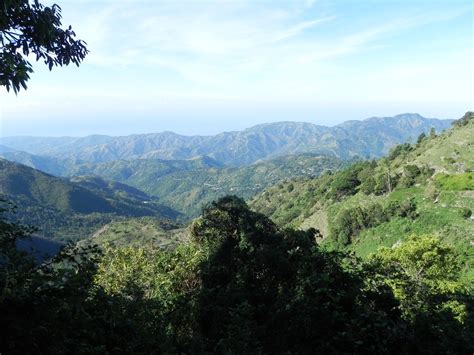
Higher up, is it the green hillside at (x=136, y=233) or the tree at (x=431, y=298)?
the tree at (x=431, y=298)

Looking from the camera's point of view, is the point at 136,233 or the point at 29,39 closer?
the point at 29,39

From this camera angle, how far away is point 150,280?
64.2ft

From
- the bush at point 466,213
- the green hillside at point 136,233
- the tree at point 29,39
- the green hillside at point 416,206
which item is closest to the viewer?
the tree at point 29,39

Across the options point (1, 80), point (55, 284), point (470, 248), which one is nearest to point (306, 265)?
point (55, 284)

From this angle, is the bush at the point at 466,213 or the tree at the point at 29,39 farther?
the bush at the point at 466,213

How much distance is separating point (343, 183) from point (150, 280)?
206ft

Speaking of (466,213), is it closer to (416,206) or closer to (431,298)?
(416,206)

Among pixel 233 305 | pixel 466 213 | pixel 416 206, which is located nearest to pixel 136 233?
pixel 416 206

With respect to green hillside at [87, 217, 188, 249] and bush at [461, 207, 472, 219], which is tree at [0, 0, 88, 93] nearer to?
bush at [461, 207, 472, 219]

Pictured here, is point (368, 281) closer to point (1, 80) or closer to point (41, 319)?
point (41, 319)

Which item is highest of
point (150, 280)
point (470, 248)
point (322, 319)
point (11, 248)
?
point (11, 248)

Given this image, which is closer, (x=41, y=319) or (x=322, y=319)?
Answer: (x=41, y=319)

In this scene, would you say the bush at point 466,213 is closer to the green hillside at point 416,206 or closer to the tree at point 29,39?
the green hillside at point 416,206

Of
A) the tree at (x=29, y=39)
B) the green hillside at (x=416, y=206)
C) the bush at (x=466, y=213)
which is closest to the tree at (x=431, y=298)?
the green hillside at (x=416, y=206)
